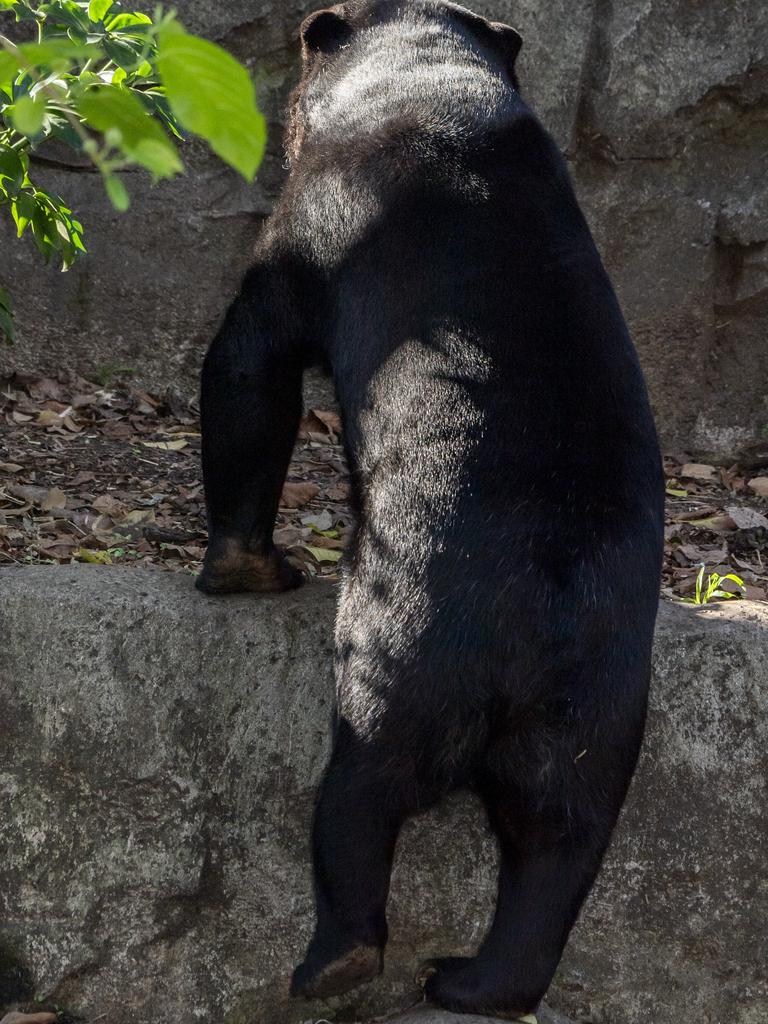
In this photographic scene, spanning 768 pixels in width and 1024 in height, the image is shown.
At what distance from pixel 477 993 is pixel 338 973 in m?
0.29

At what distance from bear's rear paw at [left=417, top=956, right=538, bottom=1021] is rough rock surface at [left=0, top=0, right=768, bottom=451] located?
344 cm

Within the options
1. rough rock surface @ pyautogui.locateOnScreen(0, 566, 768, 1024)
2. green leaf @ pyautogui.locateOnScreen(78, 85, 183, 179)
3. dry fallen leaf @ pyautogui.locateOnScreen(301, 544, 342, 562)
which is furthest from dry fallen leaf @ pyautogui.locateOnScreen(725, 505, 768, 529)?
green leaf @ pyautogui.locateOnScreen(78, 85, 183, 179)

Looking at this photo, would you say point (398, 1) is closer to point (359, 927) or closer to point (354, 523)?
point (354, 523)

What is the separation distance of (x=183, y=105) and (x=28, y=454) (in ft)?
14.2

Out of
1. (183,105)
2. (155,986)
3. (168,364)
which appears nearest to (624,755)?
(155,986)

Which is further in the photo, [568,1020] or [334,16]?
[334,16]

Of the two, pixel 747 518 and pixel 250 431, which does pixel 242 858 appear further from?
pixel 747 518

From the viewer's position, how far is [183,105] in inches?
31.0

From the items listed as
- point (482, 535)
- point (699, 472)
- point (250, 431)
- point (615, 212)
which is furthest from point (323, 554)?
point (615, 212)

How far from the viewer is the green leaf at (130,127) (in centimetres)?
81

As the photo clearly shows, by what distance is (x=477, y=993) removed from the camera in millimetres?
2553

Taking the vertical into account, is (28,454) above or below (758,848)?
above

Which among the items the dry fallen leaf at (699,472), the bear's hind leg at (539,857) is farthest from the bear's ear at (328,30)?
the dry fallen leaf at (699,472)

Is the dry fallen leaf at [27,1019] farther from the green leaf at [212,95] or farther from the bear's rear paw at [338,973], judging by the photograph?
the green leaf at [212,95]
